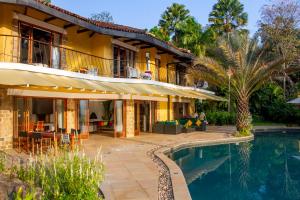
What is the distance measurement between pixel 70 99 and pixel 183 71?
2216cm

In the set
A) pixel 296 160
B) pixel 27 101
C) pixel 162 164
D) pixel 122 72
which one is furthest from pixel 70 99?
pixel 296 160

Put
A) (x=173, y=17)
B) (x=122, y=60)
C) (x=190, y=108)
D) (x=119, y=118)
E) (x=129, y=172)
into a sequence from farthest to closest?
(x=173, y=17), (x=190, y=108), (x=122, y=60), (x=119, y=118), (x=129, y=172)

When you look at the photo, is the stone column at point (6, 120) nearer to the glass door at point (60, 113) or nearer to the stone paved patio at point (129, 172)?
the glass door at point (60, 113)

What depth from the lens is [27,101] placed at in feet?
62.3

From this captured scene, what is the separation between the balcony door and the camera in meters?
19.2

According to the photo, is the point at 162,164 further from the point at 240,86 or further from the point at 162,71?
the point at 162,71

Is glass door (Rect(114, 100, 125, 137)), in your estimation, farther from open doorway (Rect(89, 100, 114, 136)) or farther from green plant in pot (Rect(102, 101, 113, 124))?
green plant in pot (Rect(102, 101, 113, 124))

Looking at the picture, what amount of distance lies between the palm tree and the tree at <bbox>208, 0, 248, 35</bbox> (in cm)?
2686

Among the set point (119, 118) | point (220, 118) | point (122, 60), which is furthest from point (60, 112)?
point (220, 118)

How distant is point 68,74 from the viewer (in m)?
20.0

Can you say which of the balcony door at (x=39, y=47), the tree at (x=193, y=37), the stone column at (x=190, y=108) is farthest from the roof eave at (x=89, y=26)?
the tree at (x=193, y=37)

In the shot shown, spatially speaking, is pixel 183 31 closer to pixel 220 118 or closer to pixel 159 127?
pixel 220 118

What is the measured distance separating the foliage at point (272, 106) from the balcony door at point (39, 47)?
1210 inches

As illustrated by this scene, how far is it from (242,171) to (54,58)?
13896 millimetres
